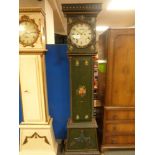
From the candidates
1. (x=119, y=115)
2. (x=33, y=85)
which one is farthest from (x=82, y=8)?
(x=119, y=115)

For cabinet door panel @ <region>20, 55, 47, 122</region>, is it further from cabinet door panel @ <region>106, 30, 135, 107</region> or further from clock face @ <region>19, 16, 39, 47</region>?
cabinet door panel @ <region>106, 30, 135, 107</region>

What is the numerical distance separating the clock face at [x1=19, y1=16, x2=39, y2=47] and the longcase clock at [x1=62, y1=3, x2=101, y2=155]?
41 cm

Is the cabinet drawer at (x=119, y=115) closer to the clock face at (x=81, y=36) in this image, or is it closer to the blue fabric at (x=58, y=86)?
the blue fabric at (x=58, y=86)

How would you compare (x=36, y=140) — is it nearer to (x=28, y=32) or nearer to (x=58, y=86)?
(x=58, y=86)

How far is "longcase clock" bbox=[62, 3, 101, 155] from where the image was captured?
265cm

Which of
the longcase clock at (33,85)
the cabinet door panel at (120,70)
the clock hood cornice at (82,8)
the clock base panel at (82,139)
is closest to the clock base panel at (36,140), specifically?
the longcase clock at (33,85)

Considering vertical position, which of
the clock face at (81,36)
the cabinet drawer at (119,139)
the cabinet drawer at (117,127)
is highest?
the clock face at (81,36)

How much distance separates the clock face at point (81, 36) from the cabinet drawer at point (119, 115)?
946 mm

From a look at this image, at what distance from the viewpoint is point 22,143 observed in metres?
2.89

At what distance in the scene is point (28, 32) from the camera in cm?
269

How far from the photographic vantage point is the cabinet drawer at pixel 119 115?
293cm
